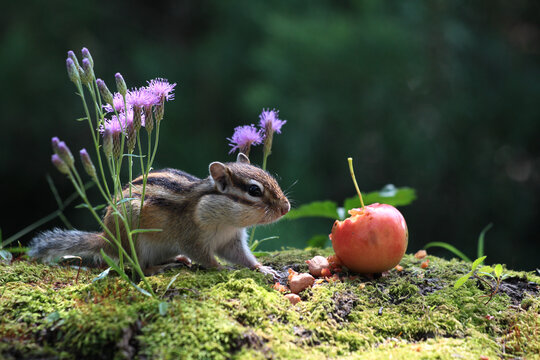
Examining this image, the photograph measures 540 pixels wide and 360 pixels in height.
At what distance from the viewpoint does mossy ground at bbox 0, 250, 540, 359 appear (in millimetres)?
1643

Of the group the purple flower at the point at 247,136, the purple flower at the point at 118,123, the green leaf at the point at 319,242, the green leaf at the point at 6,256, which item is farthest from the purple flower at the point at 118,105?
the green leaf at the point at 319,242

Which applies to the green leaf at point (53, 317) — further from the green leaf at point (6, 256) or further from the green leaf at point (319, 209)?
the green leaf at point (319, 209)

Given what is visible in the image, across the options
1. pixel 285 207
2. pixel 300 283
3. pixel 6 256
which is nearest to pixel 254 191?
pixel 285 207

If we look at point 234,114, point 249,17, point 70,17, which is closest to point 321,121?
point 234,114

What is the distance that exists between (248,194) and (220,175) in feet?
0.52

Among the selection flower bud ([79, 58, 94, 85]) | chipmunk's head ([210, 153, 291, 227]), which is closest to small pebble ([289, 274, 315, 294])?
chipmunk's head ([210, 153, 291, 227])

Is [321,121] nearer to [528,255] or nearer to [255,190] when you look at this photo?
[528,255]

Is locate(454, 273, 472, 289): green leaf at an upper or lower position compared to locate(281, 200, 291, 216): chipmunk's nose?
lower

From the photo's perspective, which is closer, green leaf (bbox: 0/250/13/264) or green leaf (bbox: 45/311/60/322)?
green leaf (bbox: 45/311/60/322)

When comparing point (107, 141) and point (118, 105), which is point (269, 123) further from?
point (107, 141)

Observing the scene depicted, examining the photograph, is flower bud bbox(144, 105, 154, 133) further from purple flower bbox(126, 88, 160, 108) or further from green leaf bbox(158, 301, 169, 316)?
green leaf bbox(158, 301, 169, 316)

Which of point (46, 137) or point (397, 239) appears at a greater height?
point (397, 239)

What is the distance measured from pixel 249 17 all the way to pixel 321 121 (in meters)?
1.47

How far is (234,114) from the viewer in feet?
17.8
